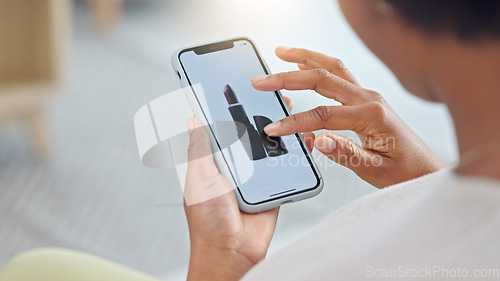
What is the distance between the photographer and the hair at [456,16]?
0.93 ft

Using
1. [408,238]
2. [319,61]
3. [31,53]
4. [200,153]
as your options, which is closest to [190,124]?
[200,153]

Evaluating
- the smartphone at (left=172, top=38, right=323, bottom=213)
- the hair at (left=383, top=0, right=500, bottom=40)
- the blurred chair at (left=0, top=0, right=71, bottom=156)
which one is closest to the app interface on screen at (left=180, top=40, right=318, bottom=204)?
the smartphone at (left=172, top=38, right=323, bottom=213)

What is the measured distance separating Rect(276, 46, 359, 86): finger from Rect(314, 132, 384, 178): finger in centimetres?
7

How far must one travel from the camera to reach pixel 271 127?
0.51 metres

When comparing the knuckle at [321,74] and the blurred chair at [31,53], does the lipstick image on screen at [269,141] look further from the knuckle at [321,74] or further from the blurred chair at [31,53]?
the blurred chair at [31,53]

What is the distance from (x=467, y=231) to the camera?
1.09ft

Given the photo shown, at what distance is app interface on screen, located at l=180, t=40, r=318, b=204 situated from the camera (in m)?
0.52

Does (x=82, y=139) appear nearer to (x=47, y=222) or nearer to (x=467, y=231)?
(x=47, y=222)

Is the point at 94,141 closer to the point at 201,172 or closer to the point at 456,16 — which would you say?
the point at 201,172

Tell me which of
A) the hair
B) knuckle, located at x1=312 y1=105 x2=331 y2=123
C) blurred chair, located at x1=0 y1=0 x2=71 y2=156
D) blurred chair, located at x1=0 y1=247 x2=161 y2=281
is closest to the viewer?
the hair

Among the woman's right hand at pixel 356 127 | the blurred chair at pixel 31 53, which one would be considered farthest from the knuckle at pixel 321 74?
the blurred chair at pixel 31 53

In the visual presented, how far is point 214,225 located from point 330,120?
0.43 feet

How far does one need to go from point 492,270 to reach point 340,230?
9 centimetres

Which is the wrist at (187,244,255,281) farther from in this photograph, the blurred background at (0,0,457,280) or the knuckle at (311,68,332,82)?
the blurred background at (0,0,457,280)
